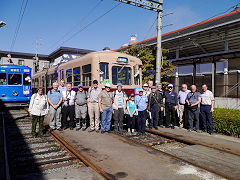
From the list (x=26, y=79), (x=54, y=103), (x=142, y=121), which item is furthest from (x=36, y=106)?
(x=26, y=79)

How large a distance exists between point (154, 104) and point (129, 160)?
4.01 m

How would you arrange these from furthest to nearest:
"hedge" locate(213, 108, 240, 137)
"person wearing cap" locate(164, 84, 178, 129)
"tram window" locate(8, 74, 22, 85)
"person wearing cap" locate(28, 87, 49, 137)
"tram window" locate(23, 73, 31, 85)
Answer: "tram window" locate(23, 73, 31, 85)
"tram window" locate(8, 74, 22, 85)
"person wearing cap" locate(164, 84, 178, 129)
"hedge" locate(213, 108, 240, 137)
"person wearing cap" locate(28, 87, 49, 137)

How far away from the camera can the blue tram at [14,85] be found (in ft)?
46.7

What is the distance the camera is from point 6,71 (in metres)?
14.5

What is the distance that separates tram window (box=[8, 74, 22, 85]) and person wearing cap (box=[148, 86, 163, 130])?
417 inches

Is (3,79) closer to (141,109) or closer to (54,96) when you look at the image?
(54,96)

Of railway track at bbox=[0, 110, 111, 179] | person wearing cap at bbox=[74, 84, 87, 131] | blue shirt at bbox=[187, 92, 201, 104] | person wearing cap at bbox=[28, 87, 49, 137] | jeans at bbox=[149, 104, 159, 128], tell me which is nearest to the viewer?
railway track at bbox=[0, 110, 111, 179]

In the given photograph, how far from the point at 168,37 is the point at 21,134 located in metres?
15.3

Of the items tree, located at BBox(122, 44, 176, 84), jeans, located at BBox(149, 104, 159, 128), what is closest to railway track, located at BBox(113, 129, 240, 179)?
jeans, located at BBox(149, 104, 159, 128)

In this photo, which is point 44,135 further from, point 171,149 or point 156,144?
point 171,149

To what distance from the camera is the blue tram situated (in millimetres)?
14227

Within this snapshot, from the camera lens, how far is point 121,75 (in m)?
9.45

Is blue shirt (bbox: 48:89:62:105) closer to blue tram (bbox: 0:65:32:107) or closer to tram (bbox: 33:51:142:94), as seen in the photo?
tram (bbox: 33:51:142:94)

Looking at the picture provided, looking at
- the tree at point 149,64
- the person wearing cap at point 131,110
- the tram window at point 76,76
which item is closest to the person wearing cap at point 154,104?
the person wearing cap at point 131,110
